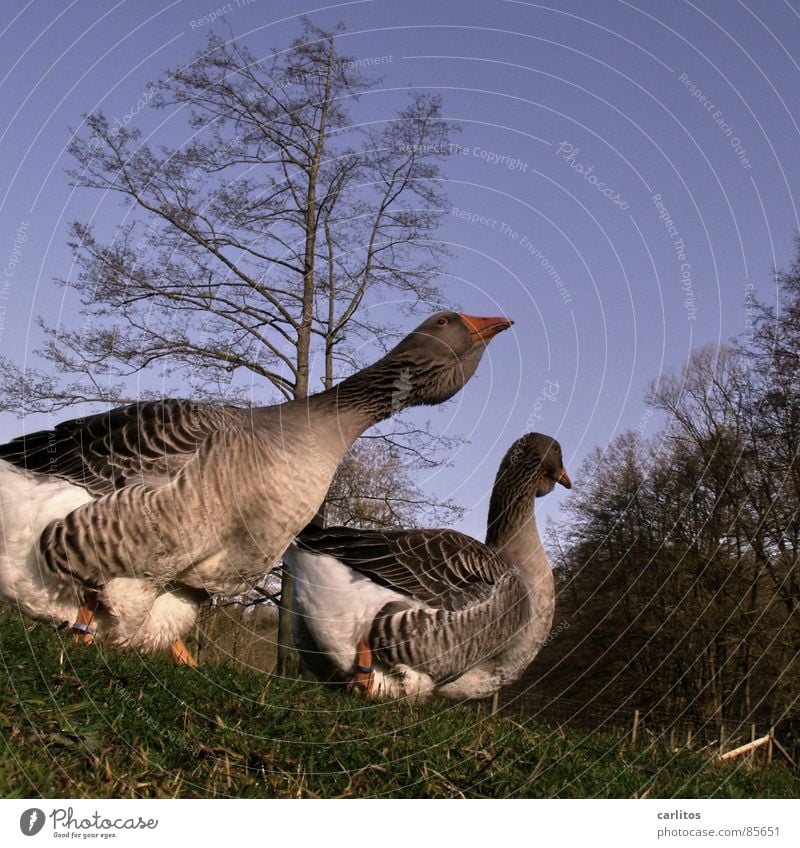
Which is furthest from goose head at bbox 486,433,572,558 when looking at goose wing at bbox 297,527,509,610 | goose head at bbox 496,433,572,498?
goose wing at bbox 297,527,509,610

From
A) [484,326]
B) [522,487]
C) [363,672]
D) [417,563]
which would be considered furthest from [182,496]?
[522,487]

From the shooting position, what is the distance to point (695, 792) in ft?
14.2

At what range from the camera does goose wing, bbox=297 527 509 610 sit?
7016mm

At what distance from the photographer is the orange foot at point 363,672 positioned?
6.41m

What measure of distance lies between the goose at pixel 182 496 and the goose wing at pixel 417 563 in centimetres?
175

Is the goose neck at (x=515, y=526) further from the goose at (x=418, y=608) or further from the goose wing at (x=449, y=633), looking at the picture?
the goose wing at (x=449, y=633)

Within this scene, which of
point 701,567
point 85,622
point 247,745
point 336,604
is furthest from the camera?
point 701,567

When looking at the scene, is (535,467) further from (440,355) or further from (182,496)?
(182,496)

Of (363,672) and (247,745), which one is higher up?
(247,745)

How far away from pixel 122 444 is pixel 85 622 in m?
1.16

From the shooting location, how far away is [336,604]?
7051mm

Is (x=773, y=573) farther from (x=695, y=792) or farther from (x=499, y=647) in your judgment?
(x=695, y=792)

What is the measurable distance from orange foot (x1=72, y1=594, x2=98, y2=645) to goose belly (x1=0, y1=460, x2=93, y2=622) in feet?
0.30

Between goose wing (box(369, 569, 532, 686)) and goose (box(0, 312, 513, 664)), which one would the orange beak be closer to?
goose (box(0, 312, 513, 664))
